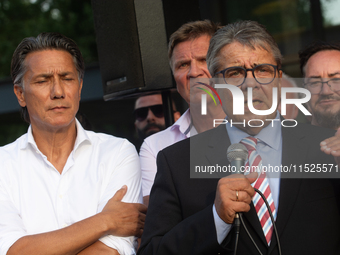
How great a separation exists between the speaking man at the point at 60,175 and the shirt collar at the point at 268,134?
2.31ft

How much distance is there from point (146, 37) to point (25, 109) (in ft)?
3.33

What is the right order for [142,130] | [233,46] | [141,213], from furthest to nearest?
[142,130] → [141,213] → [233,46]

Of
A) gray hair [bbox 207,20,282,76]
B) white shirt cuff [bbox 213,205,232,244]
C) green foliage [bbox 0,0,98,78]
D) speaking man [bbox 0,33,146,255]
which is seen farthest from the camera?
green foliage [bbox 0,0,98,78]

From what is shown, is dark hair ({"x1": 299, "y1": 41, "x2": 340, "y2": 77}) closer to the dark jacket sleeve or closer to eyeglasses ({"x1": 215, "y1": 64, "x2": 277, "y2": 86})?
eyeglasses ({"x1": 215, "y1": 64, "x2": 277, "y2": 86})

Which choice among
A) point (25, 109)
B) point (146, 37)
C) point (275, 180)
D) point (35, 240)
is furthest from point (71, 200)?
point (146, 37)

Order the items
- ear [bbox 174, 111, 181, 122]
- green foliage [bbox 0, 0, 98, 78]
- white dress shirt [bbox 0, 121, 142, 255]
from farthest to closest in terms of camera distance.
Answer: green foliage [bbox 0, 0, 98, 78], ear [bbox 174, 111, 181, 122], white dress shirt [bbox 0, 121, 142, 255]

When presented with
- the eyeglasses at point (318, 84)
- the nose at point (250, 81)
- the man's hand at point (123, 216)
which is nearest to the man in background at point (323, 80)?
the eyeglasses at point (318, 84)

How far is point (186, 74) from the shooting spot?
9.55ft

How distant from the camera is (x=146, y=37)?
3133mm

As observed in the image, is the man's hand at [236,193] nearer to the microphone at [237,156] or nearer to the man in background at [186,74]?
the microphone at [237,156]

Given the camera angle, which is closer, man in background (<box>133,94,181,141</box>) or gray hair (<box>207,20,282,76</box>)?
gray hair (<box>207,20,282,76</box>)

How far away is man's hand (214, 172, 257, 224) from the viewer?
1.56 meters

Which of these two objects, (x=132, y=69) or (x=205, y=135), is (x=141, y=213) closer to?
(x=205, y=135)

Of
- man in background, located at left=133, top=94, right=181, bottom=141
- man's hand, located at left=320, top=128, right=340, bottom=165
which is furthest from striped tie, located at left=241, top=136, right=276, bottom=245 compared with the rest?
man in background, located at left=133, top=94, right=181, bottom=141
